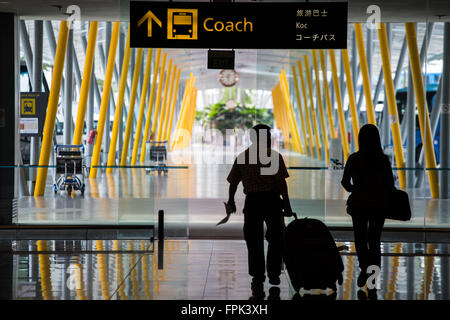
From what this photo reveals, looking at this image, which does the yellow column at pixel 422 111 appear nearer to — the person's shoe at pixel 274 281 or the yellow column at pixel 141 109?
the person's shoe at pixel 274 281

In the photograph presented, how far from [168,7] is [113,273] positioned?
146 inches

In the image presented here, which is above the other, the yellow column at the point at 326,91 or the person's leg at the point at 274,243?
the yellow column at the point at 326,91

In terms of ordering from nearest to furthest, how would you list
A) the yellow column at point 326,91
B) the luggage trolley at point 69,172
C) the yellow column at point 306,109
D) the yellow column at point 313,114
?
the luggage trolley at point 69,172, the yellow column at point 326,91, the yellow column at point 306,109, the yellow column at point 313,114

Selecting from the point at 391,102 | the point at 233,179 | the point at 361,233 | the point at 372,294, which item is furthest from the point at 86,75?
the point at 372,294

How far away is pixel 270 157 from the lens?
720 centimetres

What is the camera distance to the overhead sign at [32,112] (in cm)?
1256

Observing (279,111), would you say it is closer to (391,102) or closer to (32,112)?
(391,102)

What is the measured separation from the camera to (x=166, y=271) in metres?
8.01

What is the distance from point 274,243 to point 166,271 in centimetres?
142

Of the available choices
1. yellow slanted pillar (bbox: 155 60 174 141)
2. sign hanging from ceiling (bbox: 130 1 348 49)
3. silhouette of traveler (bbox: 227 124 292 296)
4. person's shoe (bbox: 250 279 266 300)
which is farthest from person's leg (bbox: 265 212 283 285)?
yellow slanted pillar (bbox: 155 60 174 141)

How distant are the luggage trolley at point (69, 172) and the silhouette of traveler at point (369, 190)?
5.32 metres

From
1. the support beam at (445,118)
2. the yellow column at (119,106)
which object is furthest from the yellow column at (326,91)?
the yellow column at (119,106)
